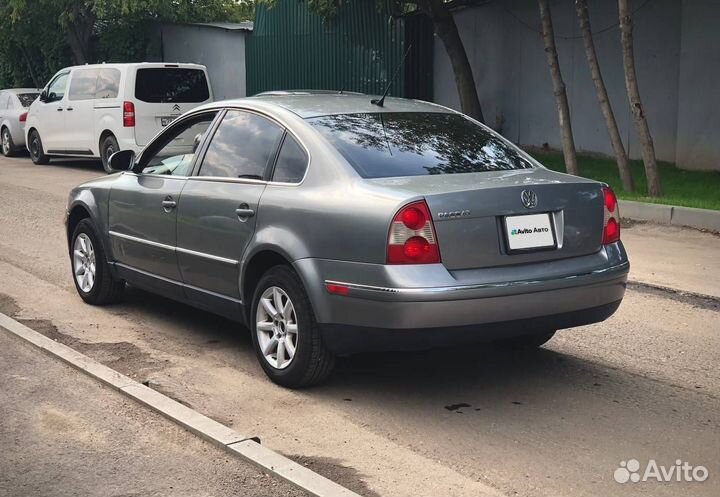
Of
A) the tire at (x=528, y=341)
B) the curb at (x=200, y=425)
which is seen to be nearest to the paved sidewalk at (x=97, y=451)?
the curb at (x=200, y=425)

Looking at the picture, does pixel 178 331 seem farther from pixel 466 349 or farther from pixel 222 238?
pixel 466 349

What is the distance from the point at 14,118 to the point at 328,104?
1875cm

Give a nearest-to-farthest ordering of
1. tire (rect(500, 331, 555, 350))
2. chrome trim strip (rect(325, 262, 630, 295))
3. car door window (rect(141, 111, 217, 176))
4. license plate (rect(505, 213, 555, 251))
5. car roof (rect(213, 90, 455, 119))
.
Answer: chrome trim strip (rect(325, 262, 630, 295)), license plate (rect(505, 213, 555, 251)), car roof (rect(213, 90, 455, 119)), tire (rect(500, 331, 555, 350)), car door window (rect(141, 111, 217, 176))

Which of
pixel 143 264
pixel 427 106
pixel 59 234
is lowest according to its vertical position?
pixel 59 234

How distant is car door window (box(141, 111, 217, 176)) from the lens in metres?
6.81

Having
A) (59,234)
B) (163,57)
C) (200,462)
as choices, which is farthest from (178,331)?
(163,57)

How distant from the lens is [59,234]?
11609mm

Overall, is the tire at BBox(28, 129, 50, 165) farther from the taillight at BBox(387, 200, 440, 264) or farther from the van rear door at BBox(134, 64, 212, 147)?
the taillight at BBox(387, 200, 440, 264)

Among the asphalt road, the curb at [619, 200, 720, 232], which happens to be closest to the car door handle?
the asphalt road

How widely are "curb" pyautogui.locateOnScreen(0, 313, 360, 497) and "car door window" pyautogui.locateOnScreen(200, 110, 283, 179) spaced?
54.4 inches

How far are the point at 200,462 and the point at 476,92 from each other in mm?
15043

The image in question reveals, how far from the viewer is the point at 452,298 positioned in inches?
198

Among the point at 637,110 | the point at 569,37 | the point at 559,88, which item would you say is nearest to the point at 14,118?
the point at 569,37

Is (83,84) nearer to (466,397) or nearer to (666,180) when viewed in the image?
(666,180)
